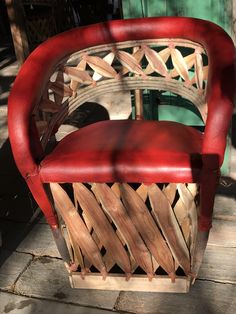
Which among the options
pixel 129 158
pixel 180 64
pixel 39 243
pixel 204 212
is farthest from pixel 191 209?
pixel 39 243

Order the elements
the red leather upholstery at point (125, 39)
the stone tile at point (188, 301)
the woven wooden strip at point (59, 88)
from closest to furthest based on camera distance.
Result: the red leather upholstery at point (125, 39) < the stone tile at point (188, 301) < the woven wooden strip at point (59, 88)

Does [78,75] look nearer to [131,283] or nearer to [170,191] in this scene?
[170,191]

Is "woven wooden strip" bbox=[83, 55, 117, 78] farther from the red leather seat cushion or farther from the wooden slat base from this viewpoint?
the wooden slat base

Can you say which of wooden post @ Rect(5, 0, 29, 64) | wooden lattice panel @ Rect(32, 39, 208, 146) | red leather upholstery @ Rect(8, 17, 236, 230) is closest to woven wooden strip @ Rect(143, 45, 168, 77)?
wooden lattice panel @ Rect(32, 39, 208, 146)

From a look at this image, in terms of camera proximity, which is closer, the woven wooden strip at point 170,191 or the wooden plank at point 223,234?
the woven wooden strip at point 170,191

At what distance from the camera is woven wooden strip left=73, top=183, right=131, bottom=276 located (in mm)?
1562

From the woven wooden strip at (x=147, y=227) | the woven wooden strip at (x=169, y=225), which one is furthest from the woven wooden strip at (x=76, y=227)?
the woven wooden strip at (x=169, y=225)

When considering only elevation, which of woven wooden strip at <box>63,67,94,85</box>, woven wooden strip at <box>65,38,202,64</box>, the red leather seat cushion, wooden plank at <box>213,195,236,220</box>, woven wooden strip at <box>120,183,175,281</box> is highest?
woven wooden strip at <box>65,38,202,64</box>

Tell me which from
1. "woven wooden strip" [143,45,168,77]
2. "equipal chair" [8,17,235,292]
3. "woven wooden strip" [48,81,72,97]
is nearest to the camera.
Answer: "equipal chair" [8,17,235,292]

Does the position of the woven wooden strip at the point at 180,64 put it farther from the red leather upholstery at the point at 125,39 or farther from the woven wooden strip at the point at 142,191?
the woven wooden strip at the point at 142,191

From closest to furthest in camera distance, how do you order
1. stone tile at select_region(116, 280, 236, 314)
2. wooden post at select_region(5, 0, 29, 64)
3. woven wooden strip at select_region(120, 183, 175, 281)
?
woven wooden strip at select_region(120, 183, 175, 281), stone tile at select_region(116, 280, 236, 314), wooden post at select_region(5, 0, 29, 64)

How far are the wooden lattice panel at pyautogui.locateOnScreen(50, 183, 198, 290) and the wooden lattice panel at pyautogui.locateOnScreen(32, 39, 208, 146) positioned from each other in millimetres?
382

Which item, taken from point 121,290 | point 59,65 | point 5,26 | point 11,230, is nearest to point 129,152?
point 59,65

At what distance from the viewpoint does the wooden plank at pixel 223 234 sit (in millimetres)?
2034
